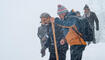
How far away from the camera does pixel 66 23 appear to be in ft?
15.3

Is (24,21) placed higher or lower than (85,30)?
higher

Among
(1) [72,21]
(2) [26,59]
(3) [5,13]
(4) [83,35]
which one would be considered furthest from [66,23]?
(3) [5,13]

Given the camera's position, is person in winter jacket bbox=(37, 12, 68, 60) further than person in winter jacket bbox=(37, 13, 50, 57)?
No

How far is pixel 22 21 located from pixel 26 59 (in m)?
16.3

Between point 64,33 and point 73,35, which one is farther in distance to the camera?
point 64,33

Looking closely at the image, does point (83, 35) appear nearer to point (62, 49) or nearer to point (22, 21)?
point (62, 49)

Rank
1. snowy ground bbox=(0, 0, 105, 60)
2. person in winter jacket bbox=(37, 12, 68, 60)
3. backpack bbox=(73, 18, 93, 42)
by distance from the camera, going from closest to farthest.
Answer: backpack bbox=(73, 18, 93, 42)
person in winter jacket bbox=(37, 12, 68, 60)
snowy ground bbox=(0, 0, 105, 60)

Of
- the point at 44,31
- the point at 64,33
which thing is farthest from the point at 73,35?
the point at 44,31

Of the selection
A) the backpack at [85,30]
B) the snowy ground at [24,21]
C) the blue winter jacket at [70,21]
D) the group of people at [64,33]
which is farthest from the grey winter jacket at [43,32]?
the snowy ground at [24,21]

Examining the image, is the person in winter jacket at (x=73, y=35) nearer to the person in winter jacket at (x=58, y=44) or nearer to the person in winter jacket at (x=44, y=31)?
the person in winter jacket at (x=58, y=44)

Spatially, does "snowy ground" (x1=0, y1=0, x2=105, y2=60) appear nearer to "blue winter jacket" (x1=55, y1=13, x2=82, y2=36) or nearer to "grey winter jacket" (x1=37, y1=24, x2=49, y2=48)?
"grey winter jacket" (x1=37, y1=24, x2=49, y2=48)

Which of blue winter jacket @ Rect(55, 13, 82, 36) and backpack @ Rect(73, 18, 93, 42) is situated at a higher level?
blue winter jacket @ Rect(55, 13, 82, 36)

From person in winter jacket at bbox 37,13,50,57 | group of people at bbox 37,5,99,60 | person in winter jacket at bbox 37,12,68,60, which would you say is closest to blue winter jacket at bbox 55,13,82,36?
group of people at bbox 37,5,99,60

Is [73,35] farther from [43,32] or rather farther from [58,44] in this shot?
[43,32]
